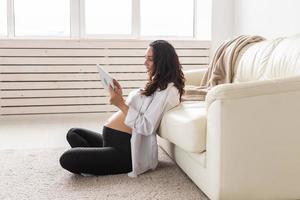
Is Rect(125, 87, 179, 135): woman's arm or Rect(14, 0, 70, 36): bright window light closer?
Rect(125, 87, 179, 135): woman's arm

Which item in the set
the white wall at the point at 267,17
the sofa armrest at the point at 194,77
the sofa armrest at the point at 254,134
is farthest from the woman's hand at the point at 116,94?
the white wall at the point at 267,17

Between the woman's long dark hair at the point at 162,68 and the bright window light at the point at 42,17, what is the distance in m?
2.50

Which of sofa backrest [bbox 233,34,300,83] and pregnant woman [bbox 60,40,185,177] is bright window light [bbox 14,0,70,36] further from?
pregnant woman [bbox 60,40,185,177]

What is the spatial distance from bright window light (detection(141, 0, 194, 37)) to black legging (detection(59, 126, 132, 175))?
2561 mm

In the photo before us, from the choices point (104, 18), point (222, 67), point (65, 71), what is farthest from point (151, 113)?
point (104, 18)

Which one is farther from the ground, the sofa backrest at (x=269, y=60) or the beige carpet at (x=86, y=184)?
the sofa backrest at (x=269, y=60)

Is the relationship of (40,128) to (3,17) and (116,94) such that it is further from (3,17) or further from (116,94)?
(116,94)

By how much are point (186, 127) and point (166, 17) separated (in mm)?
2886

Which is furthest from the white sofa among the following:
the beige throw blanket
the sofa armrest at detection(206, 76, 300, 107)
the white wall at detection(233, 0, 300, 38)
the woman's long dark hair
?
the white wall at detection(233, 0, 300, 38)

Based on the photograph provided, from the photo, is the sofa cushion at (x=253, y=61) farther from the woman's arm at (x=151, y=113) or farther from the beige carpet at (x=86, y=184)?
the beige carpet at (x=86, y=184)

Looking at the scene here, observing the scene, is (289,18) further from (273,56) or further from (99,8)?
(99,8)

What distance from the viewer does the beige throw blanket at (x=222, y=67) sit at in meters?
2.54

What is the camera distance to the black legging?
191 centimetres

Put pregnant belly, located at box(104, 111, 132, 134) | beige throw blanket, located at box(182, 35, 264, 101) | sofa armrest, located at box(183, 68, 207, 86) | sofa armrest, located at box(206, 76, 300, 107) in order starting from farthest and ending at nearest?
sofa armrest, located at box(183, 68, 207, 86), beige throw blanket, located at box(182, 35, 264, 101), pregnant belly, located at box(104, 111, 132, 134), sofa armrest, located at box(206, 76, 300, 107)
